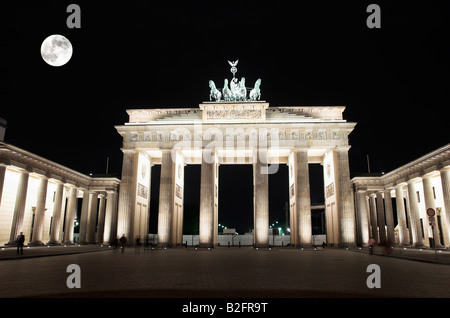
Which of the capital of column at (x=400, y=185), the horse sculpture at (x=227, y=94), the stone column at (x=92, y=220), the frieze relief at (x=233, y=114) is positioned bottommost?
the stone column at (x=92, y=220)

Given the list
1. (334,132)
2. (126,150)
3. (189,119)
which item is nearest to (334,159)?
(334,132)

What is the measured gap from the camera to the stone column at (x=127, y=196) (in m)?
41.7

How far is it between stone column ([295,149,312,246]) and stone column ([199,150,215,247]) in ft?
36.4

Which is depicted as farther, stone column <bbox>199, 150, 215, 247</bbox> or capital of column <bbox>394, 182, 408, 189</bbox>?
capital of column <bbox>394, 182, 408, 189</bbox>

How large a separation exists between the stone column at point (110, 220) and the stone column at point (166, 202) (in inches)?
369

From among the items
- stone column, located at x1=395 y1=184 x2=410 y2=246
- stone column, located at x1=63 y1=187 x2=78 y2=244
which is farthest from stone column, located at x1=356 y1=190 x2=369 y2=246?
stone column, located at x1=63 y1=187 x2=78 y2=244

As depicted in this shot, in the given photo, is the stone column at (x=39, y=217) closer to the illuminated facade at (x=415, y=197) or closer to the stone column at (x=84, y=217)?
the stone column at (x=84, y=217)

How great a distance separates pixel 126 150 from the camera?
44.2m

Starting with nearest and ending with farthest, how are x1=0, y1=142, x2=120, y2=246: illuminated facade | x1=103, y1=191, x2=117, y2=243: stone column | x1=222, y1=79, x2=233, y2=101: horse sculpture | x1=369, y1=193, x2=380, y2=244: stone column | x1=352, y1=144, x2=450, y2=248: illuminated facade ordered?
x1=352, y1=144, x2=450, y2=248: illuminated facade
x1=0, y1=142, x2=120, y2=246: illuminated facade
x1=222, y1=79, x2=233, y2=101: horse sculpture
x1=103, y1=191, x2=117, y2=243: stone column
x1=369, y1=193, x2=380, y2=244: stone column

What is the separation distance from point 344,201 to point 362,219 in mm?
6868

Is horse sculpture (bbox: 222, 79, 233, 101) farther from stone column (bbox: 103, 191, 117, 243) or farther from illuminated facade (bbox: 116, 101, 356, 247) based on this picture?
stone column (bbox: 103, 191, 117, 243)

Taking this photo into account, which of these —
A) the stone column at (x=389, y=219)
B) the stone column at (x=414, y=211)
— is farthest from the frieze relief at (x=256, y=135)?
the stone column at (x=389, y=219)

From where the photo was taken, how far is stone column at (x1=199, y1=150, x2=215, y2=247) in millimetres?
40625
